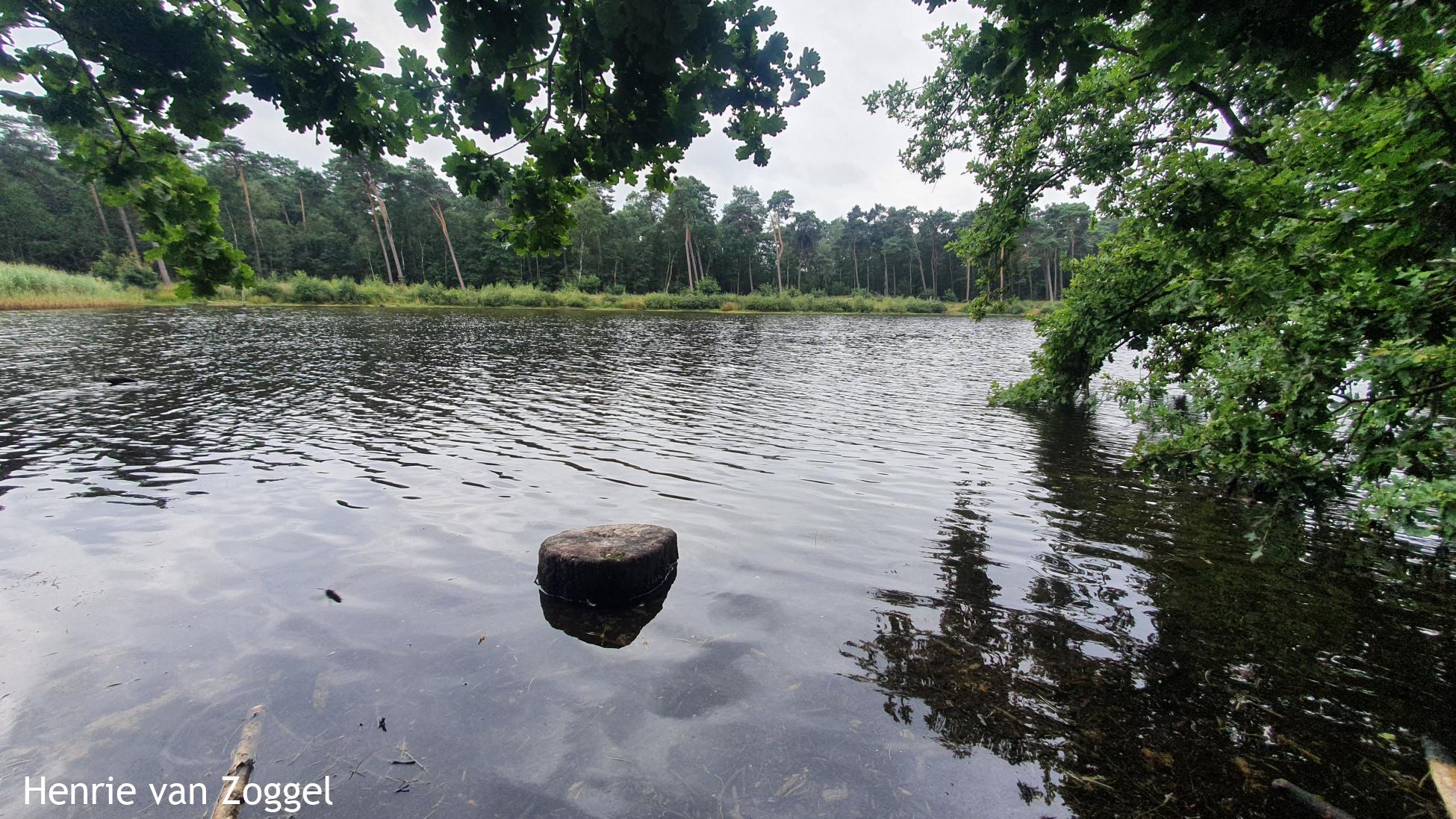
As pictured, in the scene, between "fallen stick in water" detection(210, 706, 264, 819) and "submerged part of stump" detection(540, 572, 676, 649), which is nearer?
"fallen stick in water" detection(210, 706, 264, 819)

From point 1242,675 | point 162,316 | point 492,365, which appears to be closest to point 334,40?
point 1242,675

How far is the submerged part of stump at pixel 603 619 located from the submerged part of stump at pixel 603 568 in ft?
0.26

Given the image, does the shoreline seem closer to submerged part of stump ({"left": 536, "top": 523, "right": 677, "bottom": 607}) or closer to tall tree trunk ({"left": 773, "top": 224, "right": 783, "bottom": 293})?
submerged part of stump ({"left": 536, "top": 523, "right": 677, "bottom": 607})

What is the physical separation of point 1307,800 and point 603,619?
531 cm

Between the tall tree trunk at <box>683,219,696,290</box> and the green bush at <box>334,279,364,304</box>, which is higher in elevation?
the tall tree trunk at <box>683,219,696,290</box>

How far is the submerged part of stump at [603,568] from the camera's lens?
5.88 metres

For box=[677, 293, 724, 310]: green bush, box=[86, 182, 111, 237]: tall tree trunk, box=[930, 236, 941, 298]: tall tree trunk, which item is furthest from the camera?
box=[930, 236, 941, 298]: tall tree trunk

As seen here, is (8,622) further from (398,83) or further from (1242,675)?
(1242,675)

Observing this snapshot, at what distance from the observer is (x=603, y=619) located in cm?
573

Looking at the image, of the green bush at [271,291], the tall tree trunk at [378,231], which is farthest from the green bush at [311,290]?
the tall tree trunk at [378,231]

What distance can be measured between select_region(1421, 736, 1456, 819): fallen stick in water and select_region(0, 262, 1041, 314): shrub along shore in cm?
1179

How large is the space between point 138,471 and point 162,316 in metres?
42.8

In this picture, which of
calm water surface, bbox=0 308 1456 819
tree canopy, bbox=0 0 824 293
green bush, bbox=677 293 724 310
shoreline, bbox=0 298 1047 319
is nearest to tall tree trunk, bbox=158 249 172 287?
shoreline, bbox=0 298 1047 319

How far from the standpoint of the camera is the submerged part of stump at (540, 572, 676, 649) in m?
5.38
